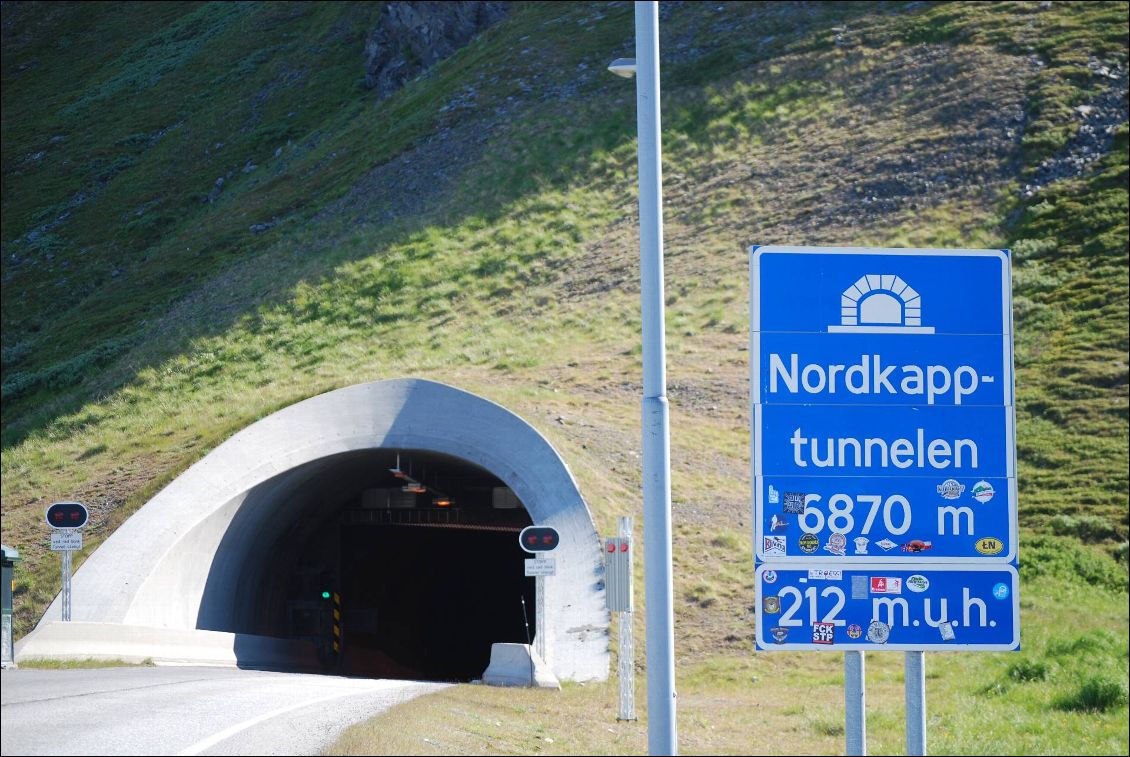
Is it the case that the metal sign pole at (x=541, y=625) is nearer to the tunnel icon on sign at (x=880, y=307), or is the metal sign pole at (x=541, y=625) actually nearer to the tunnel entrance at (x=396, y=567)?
the tunnel entrance at (x=396, y=567)

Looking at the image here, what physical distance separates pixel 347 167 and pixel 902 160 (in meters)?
24.1

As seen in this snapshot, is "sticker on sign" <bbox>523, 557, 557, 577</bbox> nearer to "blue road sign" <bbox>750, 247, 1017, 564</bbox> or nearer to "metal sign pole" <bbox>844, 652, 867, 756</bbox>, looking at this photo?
"metal sign pole" <bbox>844, 652, 867, 756</bbox>

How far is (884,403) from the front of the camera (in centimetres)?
824

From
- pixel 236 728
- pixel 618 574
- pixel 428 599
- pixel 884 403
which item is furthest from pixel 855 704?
pixel 428 599

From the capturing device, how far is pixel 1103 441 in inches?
1145

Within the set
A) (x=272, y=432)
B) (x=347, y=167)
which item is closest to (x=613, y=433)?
(x=272, y=432)

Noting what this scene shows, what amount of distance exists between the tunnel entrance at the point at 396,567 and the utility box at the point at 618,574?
7.02 m

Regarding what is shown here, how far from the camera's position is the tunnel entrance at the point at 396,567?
27047 millimetres

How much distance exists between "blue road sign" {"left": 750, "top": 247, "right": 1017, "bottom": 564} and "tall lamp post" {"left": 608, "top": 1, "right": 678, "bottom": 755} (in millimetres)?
1000

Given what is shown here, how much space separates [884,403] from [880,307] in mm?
628

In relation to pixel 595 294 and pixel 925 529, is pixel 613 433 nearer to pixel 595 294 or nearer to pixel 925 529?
pixel 595 294

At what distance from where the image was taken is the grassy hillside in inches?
918

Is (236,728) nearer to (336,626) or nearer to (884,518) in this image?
(884,518)

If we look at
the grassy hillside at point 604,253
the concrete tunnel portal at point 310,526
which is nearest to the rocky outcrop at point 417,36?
the grassy hillside at point 604,253
